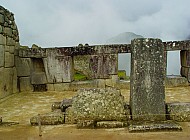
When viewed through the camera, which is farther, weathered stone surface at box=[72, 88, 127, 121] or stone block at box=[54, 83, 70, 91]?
stone block at box=[54, 83, 70, 91]

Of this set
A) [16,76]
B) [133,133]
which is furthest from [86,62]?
[133,133]

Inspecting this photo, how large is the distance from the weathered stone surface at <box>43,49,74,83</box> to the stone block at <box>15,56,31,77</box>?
0.74 m

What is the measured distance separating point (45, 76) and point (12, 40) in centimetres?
206

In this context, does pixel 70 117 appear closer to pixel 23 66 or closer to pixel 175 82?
pixel 23 66

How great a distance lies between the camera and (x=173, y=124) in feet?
21.1

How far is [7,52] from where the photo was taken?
38.3ft

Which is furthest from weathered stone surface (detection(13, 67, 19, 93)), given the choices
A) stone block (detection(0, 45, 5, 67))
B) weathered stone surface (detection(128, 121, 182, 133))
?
weathered stone surface (detection(128, 121, 182, 133))

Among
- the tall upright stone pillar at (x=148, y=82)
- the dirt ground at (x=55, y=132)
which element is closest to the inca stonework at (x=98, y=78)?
the tall upright stone pillar at (x=148, y=82)

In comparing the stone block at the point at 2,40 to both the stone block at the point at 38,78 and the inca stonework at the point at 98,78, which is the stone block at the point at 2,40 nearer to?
the inca stonework at the point at 98,78

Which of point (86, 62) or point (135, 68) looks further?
point (86, 62)

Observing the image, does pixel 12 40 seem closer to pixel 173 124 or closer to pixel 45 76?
pixel 45 76

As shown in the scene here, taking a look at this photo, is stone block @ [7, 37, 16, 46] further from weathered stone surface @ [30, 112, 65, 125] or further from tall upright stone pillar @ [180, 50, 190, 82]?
tall upright stone pillar @ [180, 50, 190, 82]

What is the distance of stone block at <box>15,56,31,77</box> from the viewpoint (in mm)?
12719

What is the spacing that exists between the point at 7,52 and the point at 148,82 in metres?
6.71
